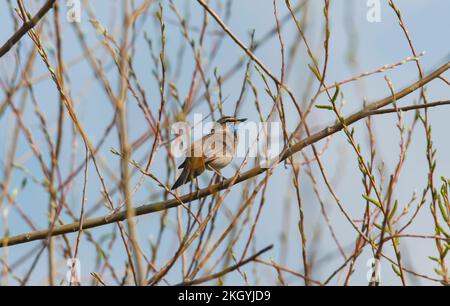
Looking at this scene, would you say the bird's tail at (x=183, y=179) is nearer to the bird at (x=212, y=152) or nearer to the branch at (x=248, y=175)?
the bird at (x=212, y=152)

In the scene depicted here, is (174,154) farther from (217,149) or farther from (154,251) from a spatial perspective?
(217,149)

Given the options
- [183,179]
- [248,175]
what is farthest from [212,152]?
[248,175]

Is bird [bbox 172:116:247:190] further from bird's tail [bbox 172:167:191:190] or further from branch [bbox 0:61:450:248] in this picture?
branch [bbox 0:61:450:248]

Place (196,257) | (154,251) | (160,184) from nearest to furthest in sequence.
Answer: (196,257) < (160,184) < (154,251)

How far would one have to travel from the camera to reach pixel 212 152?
19.0 feet

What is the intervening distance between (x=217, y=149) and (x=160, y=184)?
258cm

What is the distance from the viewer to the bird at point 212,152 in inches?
217

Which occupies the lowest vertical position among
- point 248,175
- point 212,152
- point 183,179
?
point 248,175

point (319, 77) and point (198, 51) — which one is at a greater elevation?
point (198, 51)

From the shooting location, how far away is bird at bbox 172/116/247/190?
5.52 metres

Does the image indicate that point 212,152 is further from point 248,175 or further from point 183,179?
point 248,175

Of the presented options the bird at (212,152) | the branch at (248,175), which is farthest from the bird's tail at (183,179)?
the branch at (248,175)
